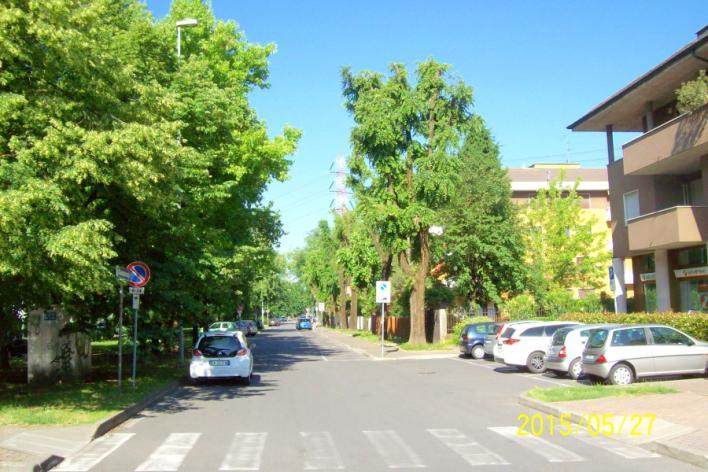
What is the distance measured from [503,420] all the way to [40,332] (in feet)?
41.0

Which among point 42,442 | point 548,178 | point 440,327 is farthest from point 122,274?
point 548,178

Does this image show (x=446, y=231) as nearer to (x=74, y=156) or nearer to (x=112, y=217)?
(x=112, y=217)

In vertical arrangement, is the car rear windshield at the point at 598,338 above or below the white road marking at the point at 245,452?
above

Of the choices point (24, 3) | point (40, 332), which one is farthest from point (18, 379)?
point (24, 3)

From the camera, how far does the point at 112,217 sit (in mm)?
15812

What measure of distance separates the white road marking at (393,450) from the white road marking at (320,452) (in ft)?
2.01

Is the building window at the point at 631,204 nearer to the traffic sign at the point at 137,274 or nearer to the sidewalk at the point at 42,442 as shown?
the traffic sign at the point at 137,274

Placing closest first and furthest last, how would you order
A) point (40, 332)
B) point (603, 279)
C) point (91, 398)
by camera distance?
point (91, 398), point (40, 332), point (603, 279)

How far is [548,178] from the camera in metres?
62.3

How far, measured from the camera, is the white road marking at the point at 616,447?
29.5 feet

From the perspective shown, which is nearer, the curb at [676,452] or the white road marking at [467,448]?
the curb at [676,452]

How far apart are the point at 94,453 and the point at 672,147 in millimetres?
21013
